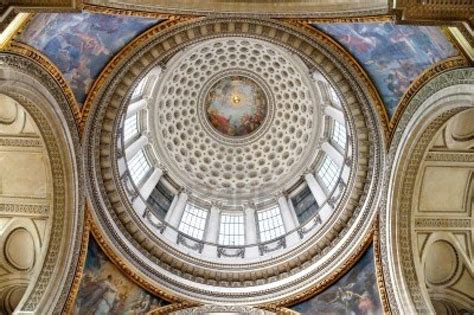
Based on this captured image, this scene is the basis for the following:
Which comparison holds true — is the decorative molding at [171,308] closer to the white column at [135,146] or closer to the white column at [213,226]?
the white column at [213,226]

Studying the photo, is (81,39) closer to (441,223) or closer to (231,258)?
(231,258)

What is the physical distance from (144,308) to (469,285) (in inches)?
445

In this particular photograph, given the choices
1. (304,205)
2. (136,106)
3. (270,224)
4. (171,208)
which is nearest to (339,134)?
(304,205)

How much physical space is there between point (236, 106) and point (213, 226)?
777cm

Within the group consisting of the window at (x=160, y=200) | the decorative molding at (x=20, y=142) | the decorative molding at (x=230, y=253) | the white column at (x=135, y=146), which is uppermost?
the white column at (x=135, y=146)

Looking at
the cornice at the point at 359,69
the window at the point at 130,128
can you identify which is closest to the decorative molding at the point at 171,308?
the window at the point at 130,128

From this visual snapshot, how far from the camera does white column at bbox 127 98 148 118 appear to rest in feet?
72.8

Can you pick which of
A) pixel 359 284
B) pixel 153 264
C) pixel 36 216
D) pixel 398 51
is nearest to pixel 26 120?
pixel 36 216

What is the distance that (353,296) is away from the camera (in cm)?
1742

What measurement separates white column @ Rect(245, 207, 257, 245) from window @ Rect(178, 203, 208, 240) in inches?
85.7

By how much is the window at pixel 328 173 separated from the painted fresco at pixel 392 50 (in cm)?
772

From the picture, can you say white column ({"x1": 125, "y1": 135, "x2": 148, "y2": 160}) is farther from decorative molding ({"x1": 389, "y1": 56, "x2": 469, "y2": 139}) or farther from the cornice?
decorative molding ({"x1": 389, "y1": 56, "x2": 469, "y2": 139})

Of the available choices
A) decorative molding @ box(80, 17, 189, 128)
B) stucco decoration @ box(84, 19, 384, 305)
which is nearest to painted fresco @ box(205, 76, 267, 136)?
stucco decoration @ box(84, 19, 384, 305)

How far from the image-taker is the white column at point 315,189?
22.6 m
